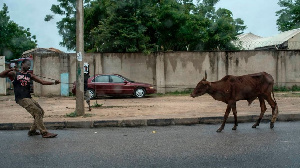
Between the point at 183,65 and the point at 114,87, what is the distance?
4783 mm

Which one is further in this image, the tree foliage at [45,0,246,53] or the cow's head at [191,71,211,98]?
the tree foliage at [45,0,246,53]

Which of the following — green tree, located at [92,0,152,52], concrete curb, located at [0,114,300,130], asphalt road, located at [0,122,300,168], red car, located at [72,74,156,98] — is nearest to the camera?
asphalt road, located at [0,122,300,168]

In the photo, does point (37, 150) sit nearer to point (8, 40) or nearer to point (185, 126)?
point (185, 126)

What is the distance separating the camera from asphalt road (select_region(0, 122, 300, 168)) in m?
5.12

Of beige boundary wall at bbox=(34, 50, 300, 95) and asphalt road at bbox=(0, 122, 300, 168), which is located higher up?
beige boundary wall at bbox=(34, 50, 300, 95)

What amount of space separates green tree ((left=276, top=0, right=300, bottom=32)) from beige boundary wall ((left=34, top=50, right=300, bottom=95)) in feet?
76.0

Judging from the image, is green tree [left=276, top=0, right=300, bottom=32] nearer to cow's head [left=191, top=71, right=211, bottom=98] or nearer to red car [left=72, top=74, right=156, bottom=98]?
red car [left=72, top=74, right=156, bottom=98]

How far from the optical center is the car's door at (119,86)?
18.4 metres

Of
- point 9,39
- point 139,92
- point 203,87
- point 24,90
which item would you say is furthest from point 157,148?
point 9,39

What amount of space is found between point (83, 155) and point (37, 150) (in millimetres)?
1004

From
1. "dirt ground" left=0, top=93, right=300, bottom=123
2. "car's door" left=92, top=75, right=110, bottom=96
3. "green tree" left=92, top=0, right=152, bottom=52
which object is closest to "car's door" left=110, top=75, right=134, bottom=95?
"car's door" left=92, top=75, right=110, bottom=96

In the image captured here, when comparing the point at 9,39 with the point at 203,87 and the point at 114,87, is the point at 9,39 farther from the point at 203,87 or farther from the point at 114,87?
the point at 203,87

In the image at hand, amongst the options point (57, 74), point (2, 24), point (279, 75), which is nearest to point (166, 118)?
point (57, 74)

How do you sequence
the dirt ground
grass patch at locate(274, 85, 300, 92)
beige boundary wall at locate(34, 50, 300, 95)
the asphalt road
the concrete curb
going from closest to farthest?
the asphalt road → the concrete curb → the dirt ground → beige boundary wall at locate(34, 50, 300, 95) → grass patch at locate(274, 85, 300, 92)
